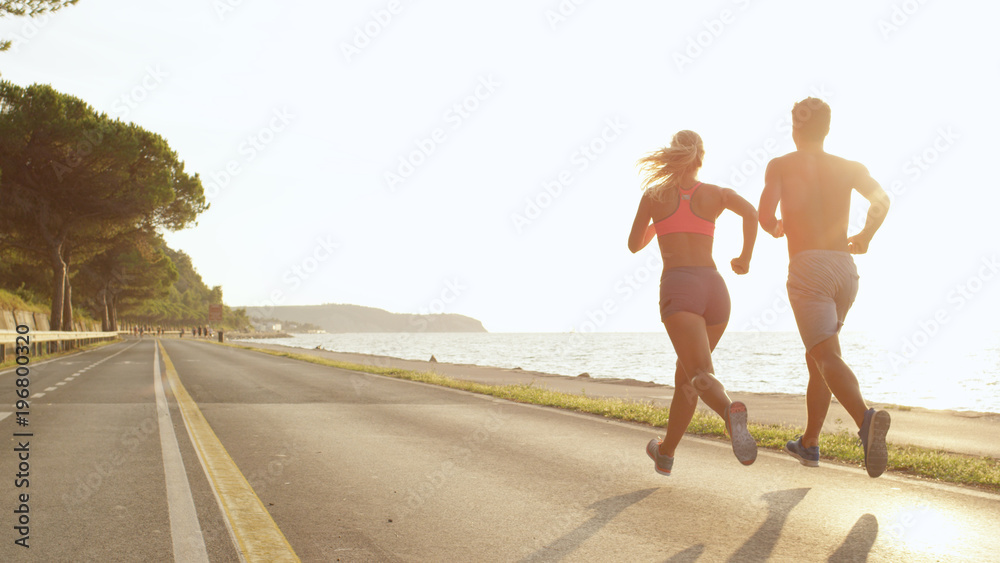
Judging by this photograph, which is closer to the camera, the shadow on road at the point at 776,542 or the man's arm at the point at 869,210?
the shadow on road at the point at 776,542

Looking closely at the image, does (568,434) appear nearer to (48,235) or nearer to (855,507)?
(855,507)

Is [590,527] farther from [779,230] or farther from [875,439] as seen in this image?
[779,230]

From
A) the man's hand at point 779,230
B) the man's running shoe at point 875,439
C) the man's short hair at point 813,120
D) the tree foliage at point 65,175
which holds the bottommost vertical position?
the man's running shoe at point 875,439

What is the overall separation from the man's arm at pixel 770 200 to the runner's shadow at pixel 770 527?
169 cm

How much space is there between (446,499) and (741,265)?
2450 mm

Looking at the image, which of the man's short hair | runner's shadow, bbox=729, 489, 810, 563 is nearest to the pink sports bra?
the man's short hair

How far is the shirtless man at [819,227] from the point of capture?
160 inches

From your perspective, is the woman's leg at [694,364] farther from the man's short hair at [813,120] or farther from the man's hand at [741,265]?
the man's short hair at [813,120]

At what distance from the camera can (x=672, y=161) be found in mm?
4258

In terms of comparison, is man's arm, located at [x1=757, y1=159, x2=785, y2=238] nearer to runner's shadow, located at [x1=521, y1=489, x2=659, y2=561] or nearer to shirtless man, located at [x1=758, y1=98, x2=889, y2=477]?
shirtless man, located at [x1=758, y1=98, x2=889, y2=477]

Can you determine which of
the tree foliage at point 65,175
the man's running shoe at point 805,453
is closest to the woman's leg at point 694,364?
the man's running shoe at point 805,453

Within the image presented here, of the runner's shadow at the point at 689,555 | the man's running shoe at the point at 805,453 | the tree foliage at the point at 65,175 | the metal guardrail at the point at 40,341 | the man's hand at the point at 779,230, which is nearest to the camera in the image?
the runner's shadow at the point at 689,555

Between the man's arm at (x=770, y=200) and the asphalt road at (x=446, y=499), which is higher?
the man's arm at (x=770, y=200)

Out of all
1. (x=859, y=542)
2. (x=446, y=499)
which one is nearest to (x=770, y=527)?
(x=859, y=542)
